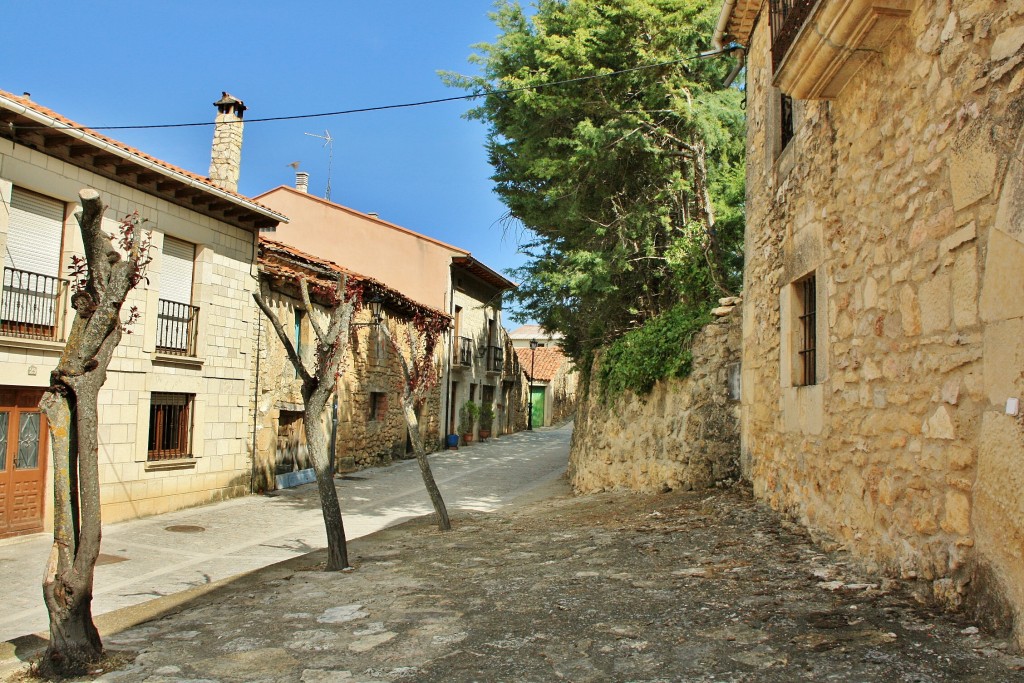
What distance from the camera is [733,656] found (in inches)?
124

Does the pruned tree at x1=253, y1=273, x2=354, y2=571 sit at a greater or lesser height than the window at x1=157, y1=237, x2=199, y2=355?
lesser

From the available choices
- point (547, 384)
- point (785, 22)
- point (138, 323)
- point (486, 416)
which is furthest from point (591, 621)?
point (547, 384)

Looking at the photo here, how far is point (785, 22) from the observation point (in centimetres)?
514

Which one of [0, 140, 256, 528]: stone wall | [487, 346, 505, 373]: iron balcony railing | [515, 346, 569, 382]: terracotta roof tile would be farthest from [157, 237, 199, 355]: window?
[515, 346, 569, 382]: terracotta roof tile

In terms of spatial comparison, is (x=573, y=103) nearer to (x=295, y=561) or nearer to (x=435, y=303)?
(x=295, y=561)

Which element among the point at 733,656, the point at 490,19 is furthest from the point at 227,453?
the point at 733,656

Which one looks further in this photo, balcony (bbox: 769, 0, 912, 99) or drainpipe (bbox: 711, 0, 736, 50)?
drainpipe (bbox: 711, 0, 736, 50)

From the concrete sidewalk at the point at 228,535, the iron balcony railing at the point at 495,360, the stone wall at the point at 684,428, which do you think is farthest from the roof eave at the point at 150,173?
the iron balcony railing at the point at 495,360

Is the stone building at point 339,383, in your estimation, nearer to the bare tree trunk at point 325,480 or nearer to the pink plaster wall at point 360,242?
the pink plaster wall at point 360,242

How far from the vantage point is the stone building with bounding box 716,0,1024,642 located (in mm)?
2805

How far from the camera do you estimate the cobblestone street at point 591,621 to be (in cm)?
303

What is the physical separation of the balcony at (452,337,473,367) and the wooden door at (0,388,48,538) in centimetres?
1453

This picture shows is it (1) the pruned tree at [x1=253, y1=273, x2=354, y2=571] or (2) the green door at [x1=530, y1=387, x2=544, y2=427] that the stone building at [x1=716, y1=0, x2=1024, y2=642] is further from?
(2) the green door at [x1=530, y1=387, x2=544, y2=427]

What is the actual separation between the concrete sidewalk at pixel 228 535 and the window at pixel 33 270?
259 centimetres
